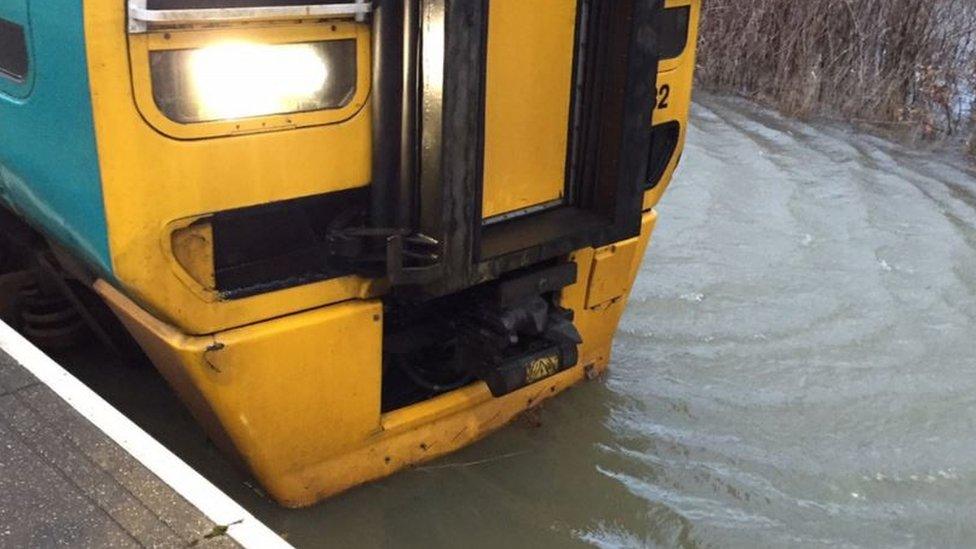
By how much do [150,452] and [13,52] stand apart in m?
1.02

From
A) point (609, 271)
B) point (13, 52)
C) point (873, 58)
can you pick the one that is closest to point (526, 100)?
point (609, 271)

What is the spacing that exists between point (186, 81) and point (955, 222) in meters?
4.37

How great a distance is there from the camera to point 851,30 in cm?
720

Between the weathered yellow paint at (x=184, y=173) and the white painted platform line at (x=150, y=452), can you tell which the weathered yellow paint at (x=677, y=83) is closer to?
the weathered yellow paint at (x=184, y=173)

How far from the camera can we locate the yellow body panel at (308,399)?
2.37 meters

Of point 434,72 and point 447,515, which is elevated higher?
point 434,72

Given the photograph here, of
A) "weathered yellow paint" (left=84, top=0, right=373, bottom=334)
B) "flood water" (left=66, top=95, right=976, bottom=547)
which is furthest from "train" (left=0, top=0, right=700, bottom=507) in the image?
"flood water" (left=66, top=95, right=976, bottom=547)

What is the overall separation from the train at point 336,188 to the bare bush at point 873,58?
4.54 metres

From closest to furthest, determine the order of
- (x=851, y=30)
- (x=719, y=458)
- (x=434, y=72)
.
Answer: (x=434, y=72), (x=719, y=458), (x=851, y=30)

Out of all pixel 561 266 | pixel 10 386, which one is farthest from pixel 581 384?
pixel 10 386

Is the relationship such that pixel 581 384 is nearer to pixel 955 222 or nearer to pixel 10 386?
pixel 10 386

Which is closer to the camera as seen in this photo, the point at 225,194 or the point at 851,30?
the point at 225,194

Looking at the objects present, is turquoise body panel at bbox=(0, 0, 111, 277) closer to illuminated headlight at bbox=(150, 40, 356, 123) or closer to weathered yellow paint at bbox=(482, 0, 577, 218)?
illuminated headlight at bbox=(150, 40, 356, 123)

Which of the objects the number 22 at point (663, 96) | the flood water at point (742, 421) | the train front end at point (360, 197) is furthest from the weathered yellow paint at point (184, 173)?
the number 22 at point (663, 96)
